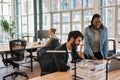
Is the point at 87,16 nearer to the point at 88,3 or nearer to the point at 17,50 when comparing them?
the point at 88,3

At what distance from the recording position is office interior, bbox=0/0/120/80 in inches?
231

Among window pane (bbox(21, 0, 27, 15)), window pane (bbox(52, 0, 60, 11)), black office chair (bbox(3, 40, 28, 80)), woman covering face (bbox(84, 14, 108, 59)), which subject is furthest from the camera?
window pane (bbox(21, 0, 27, 15))

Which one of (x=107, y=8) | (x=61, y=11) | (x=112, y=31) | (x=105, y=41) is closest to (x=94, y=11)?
(x=107, y=8)

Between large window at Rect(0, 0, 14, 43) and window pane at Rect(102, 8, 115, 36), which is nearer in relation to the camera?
window pane at Rect(102, 8, 115, 36)

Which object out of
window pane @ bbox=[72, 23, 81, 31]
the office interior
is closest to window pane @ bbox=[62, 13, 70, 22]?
the office interior

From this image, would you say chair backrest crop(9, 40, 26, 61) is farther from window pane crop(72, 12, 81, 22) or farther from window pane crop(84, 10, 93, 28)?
window pane crop(72, 12, 81, 22)

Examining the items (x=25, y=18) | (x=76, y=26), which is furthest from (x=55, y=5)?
(x=25, y=18)

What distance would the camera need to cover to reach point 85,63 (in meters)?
1.56

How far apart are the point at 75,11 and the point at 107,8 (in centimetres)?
140

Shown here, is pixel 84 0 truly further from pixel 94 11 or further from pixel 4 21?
pixel 4 21

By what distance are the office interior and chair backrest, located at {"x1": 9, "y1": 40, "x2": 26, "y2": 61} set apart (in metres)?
2.71

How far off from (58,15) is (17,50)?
3.73 m

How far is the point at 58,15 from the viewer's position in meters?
7.64

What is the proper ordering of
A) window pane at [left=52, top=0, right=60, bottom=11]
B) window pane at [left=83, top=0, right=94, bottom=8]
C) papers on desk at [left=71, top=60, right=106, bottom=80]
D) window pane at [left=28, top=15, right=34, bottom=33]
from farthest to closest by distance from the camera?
window pane at [left=28, top=15, right=34, bottom=33]
window pane at [left=52, top=0, right=60, bottom=11]
window pane at [left=83, top=0, right=94, bottom=8]
papers on desk at [left=71, top=60, right=106, bottom=80]
